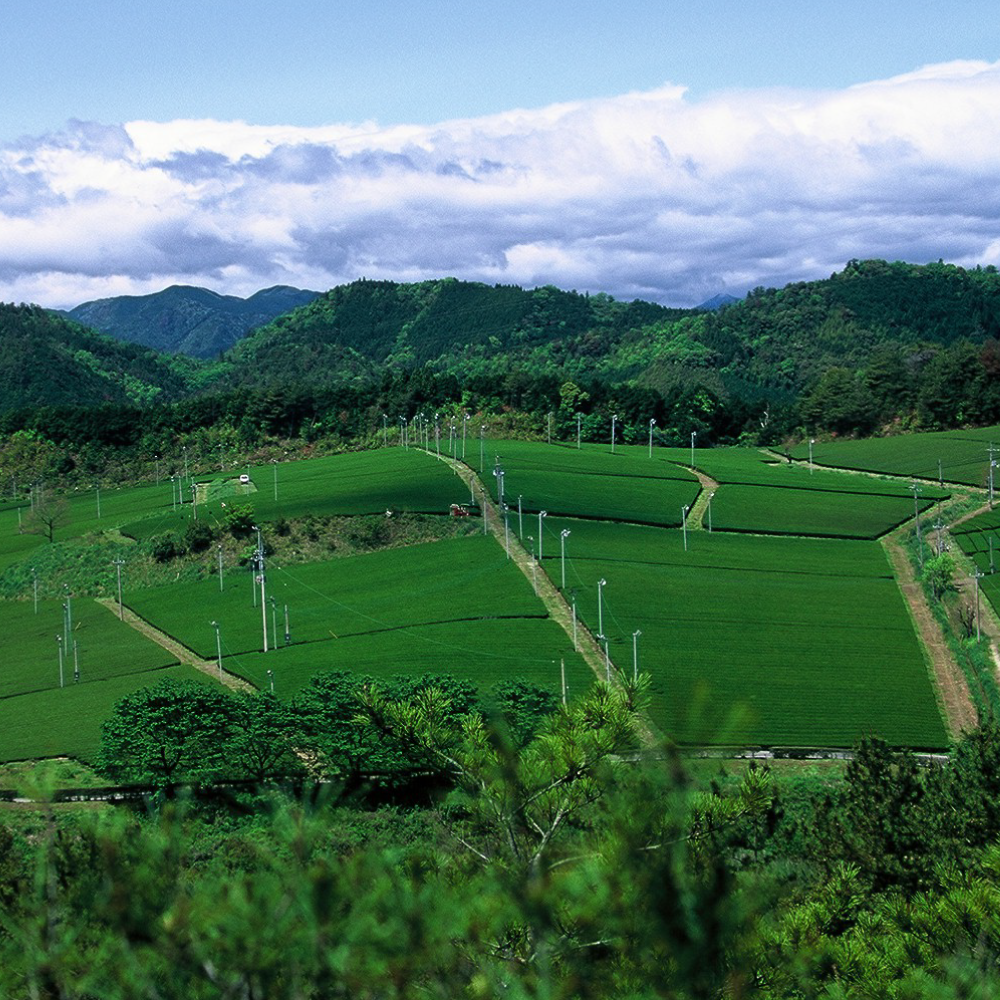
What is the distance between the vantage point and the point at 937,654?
5997 centimetres

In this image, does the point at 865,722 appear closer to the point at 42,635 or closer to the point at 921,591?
the point at 921,591

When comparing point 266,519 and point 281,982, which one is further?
point 266,519

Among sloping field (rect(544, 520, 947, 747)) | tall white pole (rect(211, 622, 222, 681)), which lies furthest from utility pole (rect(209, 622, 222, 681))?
sloping field (rect(544, 520, 947, 747))

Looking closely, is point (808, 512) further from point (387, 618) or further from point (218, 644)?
point (218, 644)

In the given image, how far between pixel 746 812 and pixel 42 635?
63911 mm

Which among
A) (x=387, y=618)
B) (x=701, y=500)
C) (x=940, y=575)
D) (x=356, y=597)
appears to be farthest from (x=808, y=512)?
(x=387, y=618)

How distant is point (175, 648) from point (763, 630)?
31.7m

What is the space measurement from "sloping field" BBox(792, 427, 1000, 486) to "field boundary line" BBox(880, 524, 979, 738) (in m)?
25.3

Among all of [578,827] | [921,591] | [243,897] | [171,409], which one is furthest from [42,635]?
[171,409]

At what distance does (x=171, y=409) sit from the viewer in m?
148

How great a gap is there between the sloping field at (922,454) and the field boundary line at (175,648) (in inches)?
2580

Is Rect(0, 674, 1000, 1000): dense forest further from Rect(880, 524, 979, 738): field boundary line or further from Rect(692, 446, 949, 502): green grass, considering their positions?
Rect(692, 446, 949, 502): green grass

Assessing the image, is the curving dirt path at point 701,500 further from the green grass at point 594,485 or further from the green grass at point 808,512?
the green grass at point 808,512

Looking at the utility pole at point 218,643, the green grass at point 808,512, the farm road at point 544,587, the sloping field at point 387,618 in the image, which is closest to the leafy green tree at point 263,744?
the sloping field at point 387,618
